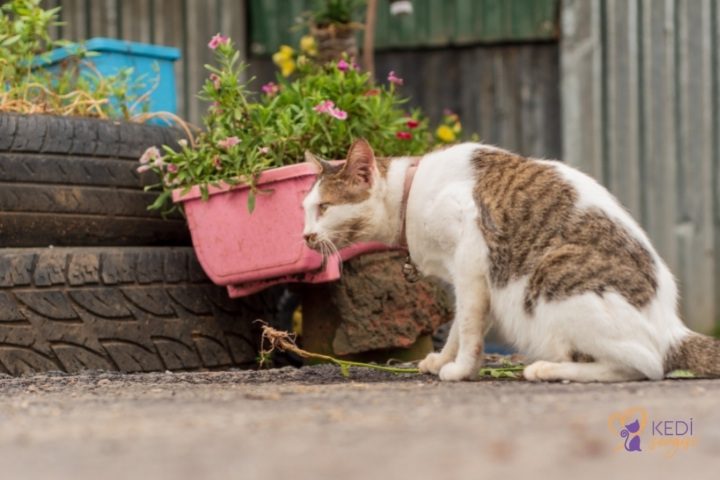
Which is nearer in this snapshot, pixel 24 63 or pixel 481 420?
pixel 481 420

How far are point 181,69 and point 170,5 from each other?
46 centimetres

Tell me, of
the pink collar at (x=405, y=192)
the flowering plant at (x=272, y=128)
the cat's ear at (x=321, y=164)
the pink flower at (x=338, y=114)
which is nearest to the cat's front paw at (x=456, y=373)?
the pink collar at (x=405, y=192)

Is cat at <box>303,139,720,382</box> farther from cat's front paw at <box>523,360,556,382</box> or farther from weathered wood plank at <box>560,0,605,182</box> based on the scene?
weathered wood plank at <box>560,0,605,182</box>

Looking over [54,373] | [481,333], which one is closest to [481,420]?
[481,333]

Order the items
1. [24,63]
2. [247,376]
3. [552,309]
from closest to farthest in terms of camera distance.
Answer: [552,309]
[247,376]
[24,63]

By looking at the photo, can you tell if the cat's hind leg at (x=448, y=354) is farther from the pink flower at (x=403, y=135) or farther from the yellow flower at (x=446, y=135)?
the yellow flower at (x=446, y=135)

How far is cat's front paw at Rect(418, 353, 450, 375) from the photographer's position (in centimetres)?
396

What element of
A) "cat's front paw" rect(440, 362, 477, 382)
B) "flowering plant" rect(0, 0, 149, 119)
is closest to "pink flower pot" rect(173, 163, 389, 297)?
"cat's front paw" rect(440, 362, 477, 382)

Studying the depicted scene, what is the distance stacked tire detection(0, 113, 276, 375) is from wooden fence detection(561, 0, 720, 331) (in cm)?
331

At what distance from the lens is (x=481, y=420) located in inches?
89.6

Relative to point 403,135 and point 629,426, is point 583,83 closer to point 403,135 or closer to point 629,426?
point 403,135

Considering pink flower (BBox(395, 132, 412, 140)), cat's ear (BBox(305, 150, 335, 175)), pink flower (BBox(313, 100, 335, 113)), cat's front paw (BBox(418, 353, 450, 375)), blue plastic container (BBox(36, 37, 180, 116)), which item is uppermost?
blue plastic container (BBox(36, 37, 180, 116))

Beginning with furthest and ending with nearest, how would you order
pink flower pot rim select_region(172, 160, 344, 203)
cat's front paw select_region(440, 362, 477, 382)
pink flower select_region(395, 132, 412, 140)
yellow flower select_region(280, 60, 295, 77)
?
1. yellow flower select_region(280, 60, 295, 77)
2. pink flower select_region(395, 132, 412, 140)
3. pink flower pot rim select_region(172, 160, 344, 203)
4. cat's front paw select_region(440, 362, 477, 382)

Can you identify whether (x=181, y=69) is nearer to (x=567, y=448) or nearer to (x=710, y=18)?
(x=710, y=18)
